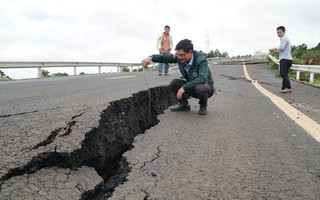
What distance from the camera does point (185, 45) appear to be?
4.15 metres

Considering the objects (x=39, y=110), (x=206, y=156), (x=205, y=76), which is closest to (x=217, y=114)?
(x=205, y=76)

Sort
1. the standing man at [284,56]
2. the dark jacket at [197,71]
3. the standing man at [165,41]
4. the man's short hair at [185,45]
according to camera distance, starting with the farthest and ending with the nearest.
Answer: the standing man at [165,41] → the standing man at [284,56] → the dark jacket at [197,71] → the man's short hair at [185,45]

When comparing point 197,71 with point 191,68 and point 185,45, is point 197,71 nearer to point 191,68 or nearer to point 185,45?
point 191,68

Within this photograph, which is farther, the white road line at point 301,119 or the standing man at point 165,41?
the standing man at point 165,41

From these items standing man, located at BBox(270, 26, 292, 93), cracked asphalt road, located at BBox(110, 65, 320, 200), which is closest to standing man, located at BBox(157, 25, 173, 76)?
standing man, located at BBox(270, 26, 292, 93)

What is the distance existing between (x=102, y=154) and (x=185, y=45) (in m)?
1.78

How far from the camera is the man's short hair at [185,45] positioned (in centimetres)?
414

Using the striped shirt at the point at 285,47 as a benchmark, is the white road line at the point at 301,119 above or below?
below

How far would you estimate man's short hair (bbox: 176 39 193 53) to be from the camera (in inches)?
163

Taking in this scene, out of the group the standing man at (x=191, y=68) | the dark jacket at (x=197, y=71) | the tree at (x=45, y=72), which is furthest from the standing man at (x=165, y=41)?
the dark jacket at (x=197, y=71)

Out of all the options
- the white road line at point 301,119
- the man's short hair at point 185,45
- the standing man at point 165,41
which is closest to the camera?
the white road line at point 301,119

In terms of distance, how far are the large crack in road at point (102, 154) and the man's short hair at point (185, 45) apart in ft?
4.03

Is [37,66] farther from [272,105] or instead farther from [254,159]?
[254,159]

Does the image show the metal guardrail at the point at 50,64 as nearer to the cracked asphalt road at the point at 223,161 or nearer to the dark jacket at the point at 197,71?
the dark jacket at the point at 197,71
